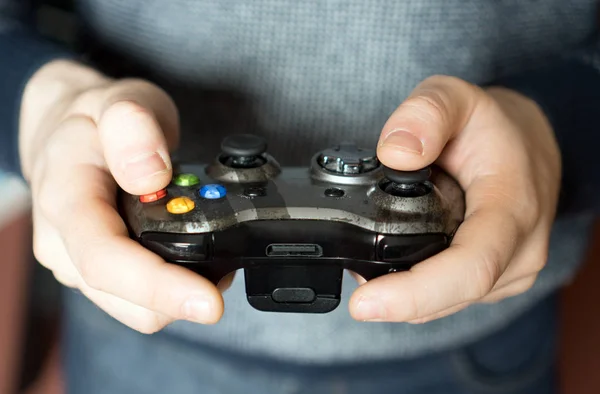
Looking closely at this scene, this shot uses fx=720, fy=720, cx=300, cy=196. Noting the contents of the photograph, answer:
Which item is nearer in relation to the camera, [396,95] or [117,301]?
[117,301]

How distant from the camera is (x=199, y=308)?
0.99 ft

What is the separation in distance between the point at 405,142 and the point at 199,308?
0.42 feet

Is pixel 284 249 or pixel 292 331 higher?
pixel 284 249

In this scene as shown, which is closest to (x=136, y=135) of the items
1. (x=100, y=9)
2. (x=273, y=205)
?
(x=273, y=205)

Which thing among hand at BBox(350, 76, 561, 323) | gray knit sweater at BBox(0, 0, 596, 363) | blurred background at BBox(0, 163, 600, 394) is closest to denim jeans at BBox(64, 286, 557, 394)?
gray knit sweater at BBox(0, 0, 596, 363)

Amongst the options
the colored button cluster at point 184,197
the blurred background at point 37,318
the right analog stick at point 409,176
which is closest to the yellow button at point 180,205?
the colored button cluster at point 184,197

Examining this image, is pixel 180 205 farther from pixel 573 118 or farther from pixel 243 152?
pixel 573 118

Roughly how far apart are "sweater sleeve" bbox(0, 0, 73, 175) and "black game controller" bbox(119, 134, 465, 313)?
0.16m

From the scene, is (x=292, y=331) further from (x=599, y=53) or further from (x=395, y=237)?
(x=599, y=53)

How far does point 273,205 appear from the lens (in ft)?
1.18

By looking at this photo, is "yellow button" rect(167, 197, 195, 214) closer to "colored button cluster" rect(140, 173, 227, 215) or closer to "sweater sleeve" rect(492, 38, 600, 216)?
"colored button cluster" rect(140, 173, 227, 215)

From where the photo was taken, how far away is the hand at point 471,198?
12.5 inches

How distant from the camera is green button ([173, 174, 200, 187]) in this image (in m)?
0.38

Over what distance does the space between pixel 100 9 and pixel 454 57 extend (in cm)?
25
